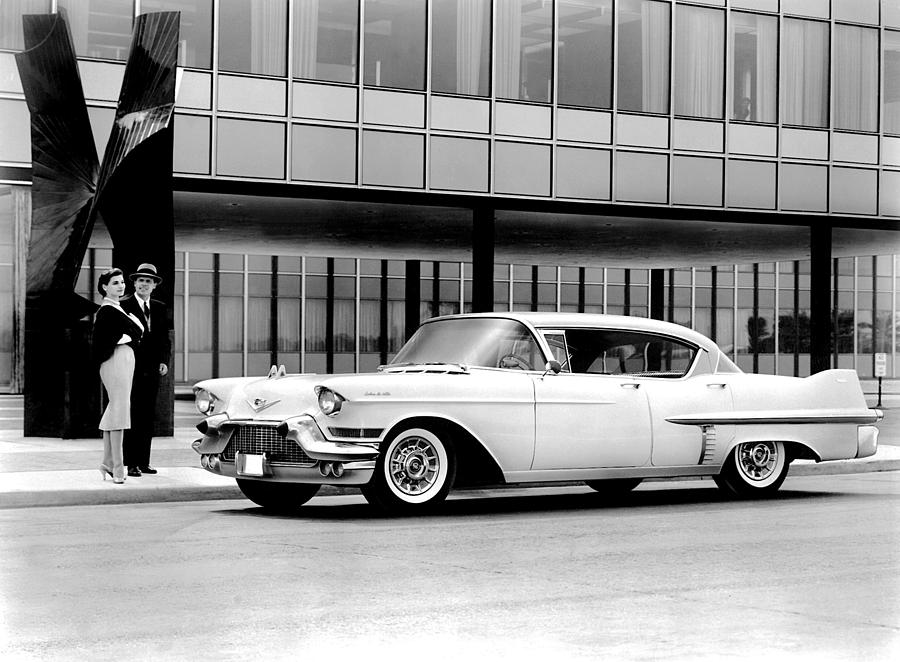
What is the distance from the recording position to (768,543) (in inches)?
364

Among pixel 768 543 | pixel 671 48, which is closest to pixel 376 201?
pixel 671 48

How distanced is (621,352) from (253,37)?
15.6 metres

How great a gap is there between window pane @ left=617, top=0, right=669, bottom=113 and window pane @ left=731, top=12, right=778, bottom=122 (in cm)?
168

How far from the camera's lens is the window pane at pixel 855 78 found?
31078 mm

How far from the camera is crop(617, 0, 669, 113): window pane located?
2898 cm

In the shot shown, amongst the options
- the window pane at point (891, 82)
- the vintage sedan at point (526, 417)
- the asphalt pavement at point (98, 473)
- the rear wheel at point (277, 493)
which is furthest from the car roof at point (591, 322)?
the window pane at point (891, 82)

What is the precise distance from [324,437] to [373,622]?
4178mm

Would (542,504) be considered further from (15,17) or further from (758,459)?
(15,17)

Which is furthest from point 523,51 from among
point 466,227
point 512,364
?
point 512,364

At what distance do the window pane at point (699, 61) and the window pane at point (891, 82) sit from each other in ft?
14.5

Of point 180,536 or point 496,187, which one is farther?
point 496,187

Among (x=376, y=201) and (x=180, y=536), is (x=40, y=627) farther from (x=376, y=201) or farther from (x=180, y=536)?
(x=376, y=201)

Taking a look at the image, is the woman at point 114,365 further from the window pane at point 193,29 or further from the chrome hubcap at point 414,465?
the window pane at point 193,29

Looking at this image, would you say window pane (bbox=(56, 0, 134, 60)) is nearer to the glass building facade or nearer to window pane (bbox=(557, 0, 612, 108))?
the glass building facade
